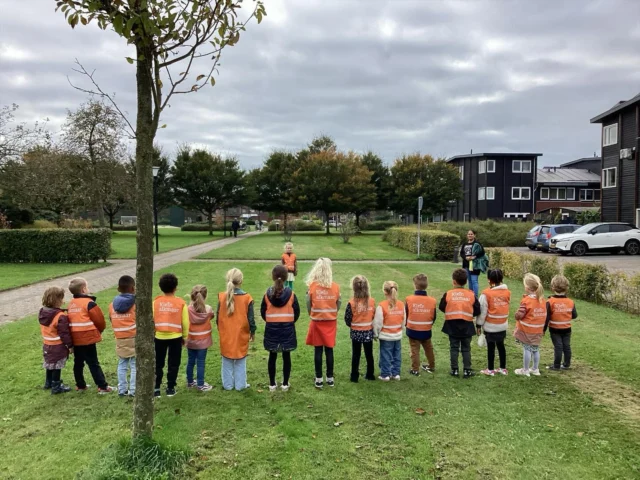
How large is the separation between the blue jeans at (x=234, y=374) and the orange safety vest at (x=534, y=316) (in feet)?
11.9

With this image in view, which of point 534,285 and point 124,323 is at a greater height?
point 534,285

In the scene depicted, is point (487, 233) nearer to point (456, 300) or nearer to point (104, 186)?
point (456, 300)

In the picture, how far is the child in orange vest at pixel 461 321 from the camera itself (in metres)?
5.70

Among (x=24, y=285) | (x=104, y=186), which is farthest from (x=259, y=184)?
(x=24, y=285)

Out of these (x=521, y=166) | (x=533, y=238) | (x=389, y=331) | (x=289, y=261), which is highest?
(x=521, y=166)

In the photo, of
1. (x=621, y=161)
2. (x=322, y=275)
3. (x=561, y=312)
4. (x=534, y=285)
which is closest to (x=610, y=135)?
(x=621, y=161)

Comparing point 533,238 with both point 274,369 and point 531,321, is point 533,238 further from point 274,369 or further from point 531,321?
point 274,369

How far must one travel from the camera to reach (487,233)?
30375 mm

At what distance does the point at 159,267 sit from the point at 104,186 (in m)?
22.6

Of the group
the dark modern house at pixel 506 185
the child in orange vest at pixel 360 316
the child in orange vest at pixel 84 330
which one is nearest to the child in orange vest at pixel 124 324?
the child in orange vest at pixel 84 330

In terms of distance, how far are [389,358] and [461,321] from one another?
104 cm

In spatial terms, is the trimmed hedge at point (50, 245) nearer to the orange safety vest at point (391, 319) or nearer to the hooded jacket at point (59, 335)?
the hooded jacket at point (59, 335)

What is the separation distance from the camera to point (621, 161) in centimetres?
3033

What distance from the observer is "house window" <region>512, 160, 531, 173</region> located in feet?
168
